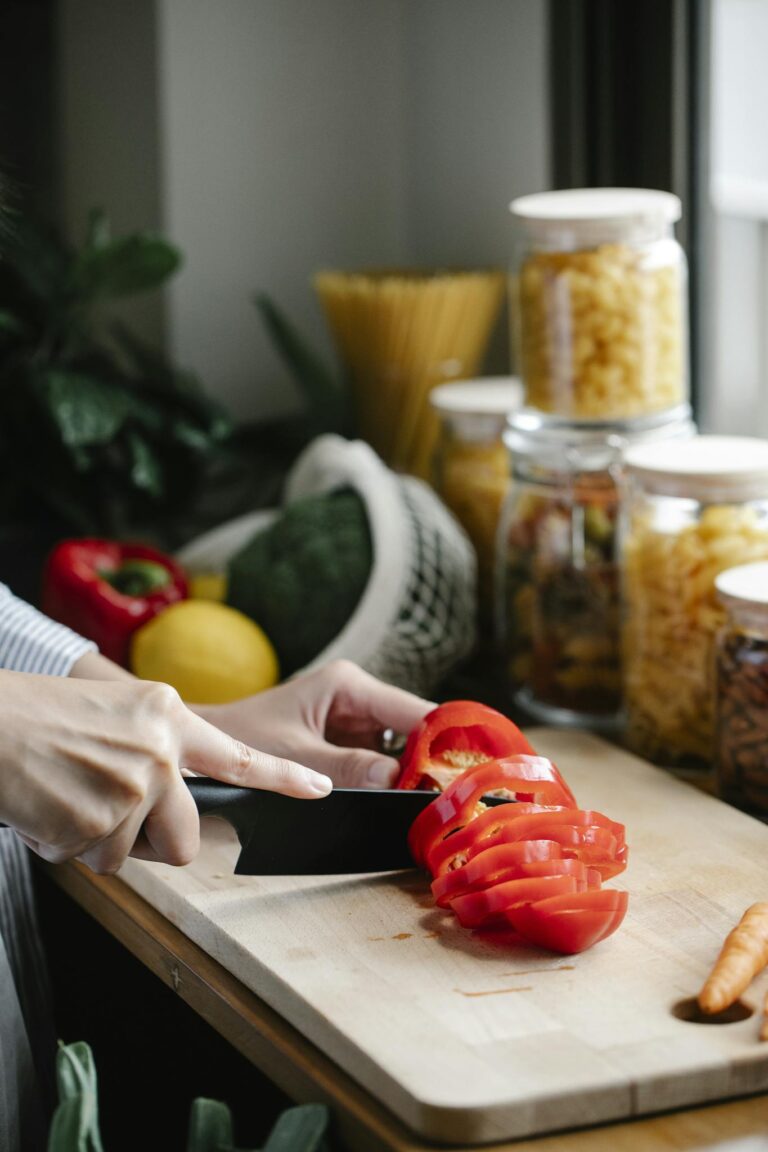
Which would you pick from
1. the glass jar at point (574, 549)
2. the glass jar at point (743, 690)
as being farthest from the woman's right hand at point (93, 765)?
the glass jar at point (574, 549)

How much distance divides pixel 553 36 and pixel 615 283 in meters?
0.46

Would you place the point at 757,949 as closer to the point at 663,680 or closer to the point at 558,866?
the point at 558,866

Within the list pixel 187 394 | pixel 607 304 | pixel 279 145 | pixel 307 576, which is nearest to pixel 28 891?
pixel 307 576

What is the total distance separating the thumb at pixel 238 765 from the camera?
85 centimetres

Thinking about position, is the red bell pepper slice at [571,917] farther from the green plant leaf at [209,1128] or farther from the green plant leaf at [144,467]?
the green plant leaf at [144,467]

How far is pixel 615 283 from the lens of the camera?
1234mm

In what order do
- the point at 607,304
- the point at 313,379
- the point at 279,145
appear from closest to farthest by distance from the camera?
the point at 607,304
the point at 313,379
the point at 279,145

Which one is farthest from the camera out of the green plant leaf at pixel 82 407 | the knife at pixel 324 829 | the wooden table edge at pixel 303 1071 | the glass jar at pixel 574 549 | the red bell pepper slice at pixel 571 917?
the green plant leaf at pixel 82 407

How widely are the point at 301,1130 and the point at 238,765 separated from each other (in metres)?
0.22

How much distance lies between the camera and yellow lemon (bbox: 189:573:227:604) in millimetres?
1557

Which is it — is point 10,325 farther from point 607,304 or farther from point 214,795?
point 214,795

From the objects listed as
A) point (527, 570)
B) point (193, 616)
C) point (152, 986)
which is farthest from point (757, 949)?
point (193, 616)

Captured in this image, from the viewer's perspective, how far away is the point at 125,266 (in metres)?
1.73

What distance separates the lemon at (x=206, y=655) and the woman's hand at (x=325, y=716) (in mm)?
225
